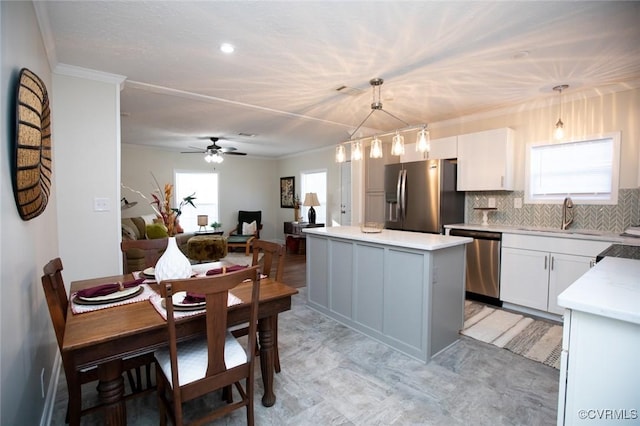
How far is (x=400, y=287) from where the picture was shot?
8.16 feet

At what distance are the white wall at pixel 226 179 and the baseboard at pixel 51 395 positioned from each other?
4.63 m

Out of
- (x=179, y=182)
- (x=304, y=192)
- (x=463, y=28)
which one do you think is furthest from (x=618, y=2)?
(x=179, y=182)

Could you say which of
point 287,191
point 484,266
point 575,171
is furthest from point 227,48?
point 287,191

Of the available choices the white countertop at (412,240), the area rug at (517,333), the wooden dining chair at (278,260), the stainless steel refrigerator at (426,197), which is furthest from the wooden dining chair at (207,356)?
the stainless steel refrigerator at (426,197)

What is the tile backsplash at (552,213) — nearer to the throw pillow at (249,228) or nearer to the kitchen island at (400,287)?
the kitchen island at (400,287)

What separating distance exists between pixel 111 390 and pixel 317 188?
6.29 m

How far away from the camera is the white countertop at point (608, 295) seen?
3.06 ft

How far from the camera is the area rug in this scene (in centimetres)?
249

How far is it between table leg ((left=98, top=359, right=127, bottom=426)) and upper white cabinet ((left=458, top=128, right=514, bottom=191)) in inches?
158

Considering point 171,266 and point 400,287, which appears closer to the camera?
point 171,266

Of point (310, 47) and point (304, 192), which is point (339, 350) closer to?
point (310, 47)

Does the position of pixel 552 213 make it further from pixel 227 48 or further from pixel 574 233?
pixel 227 48

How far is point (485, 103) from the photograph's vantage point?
11.9ft

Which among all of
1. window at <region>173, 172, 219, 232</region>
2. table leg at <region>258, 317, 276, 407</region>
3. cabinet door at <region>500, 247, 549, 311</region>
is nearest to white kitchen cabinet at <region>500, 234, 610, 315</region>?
cabinet door at <region>500, 247, 549, 311</region>
